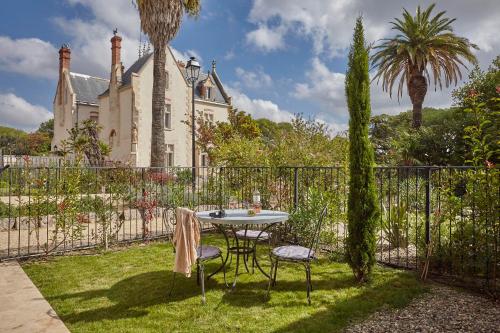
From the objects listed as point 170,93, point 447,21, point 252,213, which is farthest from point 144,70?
point 252,213

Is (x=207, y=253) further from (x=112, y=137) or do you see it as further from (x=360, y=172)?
(x=112, y=137)

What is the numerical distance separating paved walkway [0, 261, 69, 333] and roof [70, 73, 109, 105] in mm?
25394

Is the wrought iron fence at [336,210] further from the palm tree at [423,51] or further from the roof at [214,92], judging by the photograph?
the roof at [214,92]

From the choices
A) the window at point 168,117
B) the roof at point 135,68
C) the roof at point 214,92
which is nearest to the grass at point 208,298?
the window at point 168,117

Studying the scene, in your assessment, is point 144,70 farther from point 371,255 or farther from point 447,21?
point 371,255

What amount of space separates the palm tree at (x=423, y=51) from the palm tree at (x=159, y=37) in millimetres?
12882

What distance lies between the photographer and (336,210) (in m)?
7.14

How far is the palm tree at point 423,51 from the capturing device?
19.7m

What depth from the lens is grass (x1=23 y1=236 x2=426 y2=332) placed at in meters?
3.74

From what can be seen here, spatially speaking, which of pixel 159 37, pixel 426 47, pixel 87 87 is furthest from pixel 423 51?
pixel 87 87

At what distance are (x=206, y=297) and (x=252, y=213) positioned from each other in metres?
1.31

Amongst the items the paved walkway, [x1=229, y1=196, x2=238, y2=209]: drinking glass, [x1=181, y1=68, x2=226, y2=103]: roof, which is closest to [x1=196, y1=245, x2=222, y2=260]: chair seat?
the paved walkway

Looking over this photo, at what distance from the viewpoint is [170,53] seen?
26469 mm

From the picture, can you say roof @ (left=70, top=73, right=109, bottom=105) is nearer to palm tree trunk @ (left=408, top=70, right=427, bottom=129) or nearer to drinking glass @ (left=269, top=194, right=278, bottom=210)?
palm tree trunk @ (left=408, top=70, right=427, bottom=129)
